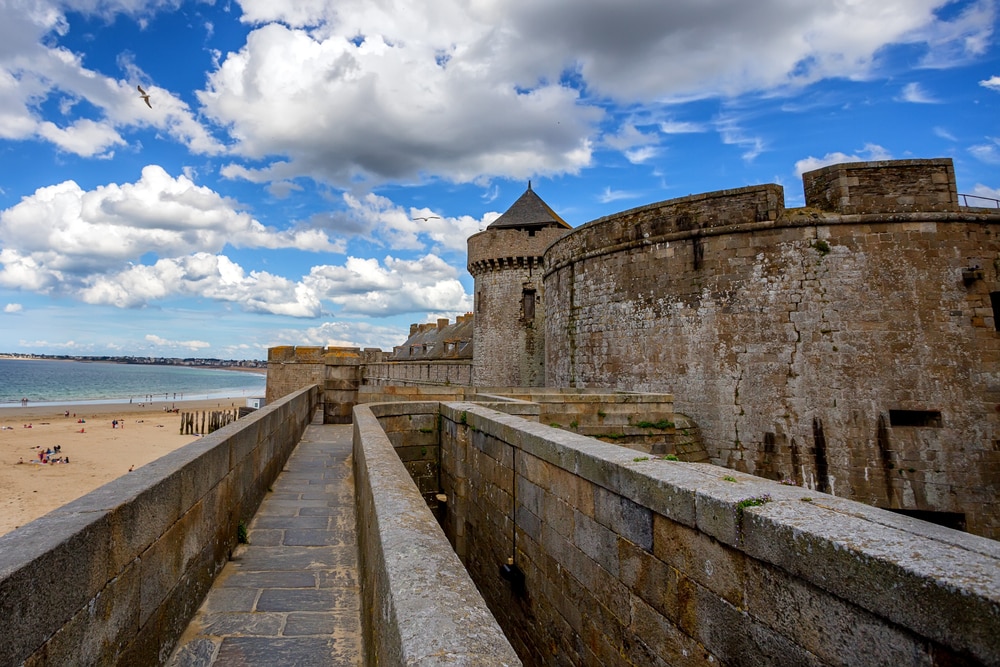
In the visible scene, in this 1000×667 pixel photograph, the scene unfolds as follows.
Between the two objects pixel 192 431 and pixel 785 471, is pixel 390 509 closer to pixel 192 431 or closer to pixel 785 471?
pixel 785 471

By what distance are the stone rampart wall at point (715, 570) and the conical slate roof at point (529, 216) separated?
2324 centimetres

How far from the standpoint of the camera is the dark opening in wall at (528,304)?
26609mm

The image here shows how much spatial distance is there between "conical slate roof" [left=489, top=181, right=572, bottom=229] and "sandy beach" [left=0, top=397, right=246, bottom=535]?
21.6m

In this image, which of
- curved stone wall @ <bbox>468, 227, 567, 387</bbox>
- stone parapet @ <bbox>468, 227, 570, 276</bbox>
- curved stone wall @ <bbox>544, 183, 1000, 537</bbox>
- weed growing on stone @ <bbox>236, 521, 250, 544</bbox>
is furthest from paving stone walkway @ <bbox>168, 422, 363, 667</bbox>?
stone parapet @ <bbox>468, 227, 570, 276</bbox>

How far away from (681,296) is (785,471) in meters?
4.27

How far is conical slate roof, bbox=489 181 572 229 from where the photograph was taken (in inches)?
1098

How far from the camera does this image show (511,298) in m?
27.1

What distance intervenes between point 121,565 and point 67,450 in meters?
35.3

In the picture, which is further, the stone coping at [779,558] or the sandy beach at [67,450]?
the sandy beach at [67,450]

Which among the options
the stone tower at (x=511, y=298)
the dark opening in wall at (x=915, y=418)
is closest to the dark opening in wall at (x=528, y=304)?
the stone tower at (x=511, y=298)

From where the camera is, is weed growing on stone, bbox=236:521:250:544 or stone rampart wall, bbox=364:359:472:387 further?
stone rampart wall, bbox=364:359:472:387

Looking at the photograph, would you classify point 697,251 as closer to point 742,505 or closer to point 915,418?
point 915,418

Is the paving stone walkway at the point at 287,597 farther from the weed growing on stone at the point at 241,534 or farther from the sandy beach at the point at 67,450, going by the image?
the sandy beach at the point at 67,450

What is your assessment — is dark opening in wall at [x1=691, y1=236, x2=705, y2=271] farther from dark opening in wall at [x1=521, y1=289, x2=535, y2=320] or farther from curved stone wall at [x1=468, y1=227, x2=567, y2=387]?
dark opening in wall at [x1=521, y1=289, x2=535, y2=320]
